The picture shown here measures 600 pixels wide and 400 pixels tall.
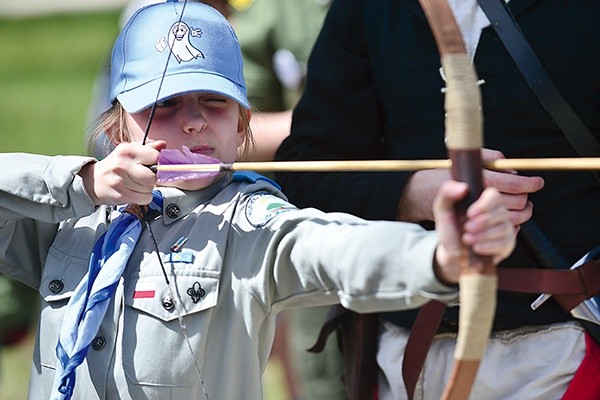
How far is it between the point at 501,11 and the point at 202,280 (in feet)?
2.61

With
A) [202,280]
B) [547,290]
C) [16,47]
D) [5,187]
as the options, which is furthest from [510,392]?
[16,47]

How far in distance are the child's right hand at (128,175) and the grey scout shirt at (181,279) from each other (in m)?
0.07

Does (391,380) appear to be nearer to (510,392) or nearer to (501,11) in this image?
(510,392)

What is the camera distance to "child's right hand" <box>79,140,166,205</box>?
7.52 ft

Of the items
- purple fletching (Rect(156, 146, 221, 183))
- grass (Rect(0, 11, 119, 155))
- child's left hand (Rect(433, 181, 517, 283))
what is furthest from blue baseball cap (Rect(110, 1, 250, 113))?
grass (Rect(0, 11, 119, 155))

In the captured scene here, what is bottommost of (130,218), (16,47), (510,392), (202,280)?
(510,392)

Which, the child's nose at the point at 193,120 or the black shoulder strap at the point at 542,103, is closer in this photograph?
the child's nose at the point at 193,120

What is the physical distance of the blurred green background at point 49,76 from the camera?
29.1 ft

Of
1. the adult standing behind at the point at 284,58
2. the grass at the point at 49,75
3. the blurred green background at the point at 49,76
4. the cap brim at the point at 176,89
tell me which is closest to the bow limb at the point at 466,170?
the cap brim at the point at 176,89

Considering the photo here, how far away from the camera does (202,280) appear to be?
2369mm

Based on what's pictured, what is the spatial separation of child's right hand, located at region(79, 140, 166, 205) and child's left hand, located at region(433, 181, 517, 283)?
61 cm

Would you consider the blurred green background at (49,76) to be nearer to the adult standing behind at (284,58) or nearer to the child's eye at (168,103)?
the adult standing behind at (284,58)

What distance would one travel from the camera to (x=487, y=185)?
248cm

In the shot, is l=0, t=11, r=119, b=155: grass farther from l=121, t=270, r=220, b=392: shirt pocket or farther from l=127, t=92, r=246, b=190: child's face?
l=121, t=270, r=220, b=392: shirt pocket
